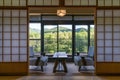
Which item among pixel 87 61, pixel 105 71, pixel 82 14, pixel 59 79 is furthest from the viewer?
pixel 82 14

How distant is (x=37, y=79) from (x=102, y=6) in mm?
2887

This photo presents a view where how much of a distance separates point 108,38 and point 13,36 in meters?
2.89

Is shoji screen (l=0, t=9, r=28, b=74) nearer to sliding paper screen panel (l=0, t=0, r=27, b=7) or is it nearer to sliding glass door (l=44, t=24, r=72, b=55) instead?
sliding paper screen panel (l=0, t=0, r=27, b=7)

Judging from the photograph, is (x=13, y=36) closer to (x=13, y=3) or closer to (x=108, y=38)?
(x=13, y=3)

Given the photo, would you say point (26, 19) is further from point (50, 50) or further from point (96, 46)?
point (50, 50)

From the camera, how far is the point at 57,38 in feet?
37.0

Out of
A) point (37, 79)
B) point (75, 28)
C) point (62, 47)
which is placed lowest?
point (37, 79)

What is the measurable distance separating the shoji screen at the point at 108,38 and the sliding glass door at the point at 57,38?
4209mm

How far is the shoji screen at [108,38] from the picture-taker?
6.95m

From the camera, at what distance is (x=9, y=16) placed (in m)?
6.96

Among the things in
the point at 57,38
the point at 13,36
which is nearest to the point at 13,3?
the point at 13,36

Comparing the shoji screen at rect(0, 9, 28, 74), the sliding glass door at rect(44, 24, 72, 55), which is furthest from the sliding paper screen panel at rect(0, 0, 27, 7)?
the sliding glass door at rect(44, 24, 72, 55)

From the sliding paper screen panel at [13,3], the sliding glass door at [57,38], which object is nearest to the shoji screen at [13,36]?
the sliding paper screen panel at [13,3]

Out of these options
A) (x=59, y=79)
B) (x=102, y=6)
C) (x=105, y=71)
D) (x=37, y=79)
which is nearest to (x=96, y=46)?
(x=105, y=71)
